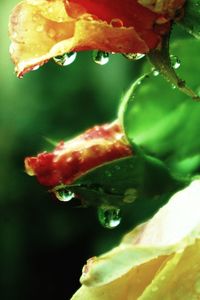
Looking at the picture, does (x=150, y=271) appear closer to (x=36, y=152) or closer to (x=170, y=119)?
(x=170, y=119)

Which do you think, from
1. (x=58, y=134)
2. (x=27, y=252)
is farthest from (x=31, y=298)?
(x=58, y=134)

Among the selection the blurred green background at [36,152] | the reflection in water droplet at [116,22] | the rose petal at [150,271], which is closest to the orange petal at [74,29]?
the reflection in water droplet at [116,22]

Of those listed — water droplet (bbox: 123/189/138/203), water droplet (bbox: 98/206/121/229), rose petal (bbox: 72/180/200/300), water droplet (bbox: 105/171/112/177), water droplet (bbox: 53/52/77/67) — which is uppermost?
water droplet (bbox: 53/52/77/67)

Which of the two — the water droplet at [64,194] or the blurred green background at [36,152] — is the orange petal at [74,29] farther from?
the blurred green background at [36,152]

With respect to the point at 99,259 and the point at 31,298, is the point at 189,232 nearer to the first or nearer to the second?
the point at 99,259

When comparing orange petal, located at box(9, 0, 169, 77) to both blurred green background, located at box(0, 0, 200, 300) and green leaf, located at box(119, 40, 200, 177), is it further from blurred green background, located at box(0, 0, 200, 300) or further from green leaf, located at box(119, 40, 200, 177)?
blurred green background, located at box(0, 0, 200, 300)

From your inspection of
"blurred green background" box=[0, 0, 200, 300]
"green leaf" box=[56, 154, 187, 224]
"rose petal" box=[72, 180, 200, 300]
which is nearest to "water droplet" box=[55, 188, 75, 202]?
"green leaf" box=[56, 154, 187, 224]

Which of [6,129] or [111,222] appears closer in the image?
[111,222]
